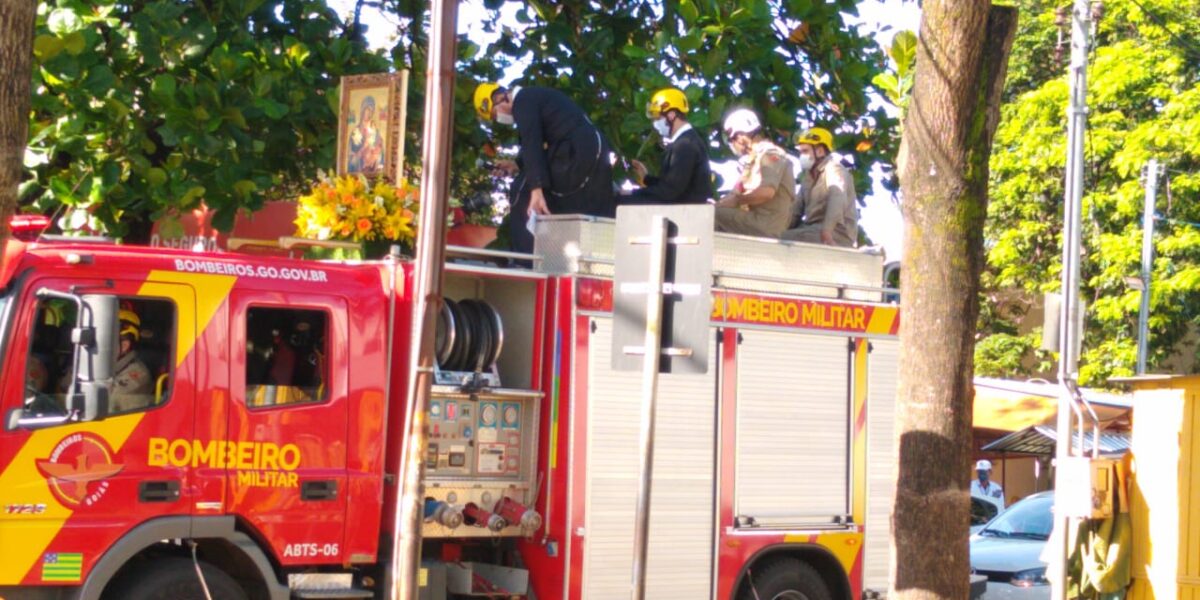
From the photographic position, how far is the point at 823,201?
41.6 ft

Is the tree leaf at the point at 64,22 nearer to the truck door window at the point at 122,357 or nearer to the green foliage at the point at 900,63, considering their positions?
the truck door window at the point at 122,357

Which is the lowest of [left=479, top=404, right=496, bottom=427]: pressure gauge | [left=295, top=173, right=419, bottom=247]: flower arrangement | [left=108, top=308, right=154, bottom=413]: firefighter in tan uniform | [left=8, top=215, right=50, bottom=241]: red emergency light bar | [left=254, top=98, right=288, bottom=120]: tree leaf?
[left=479, top=404, right=496, bottom=427]: pressure gauge

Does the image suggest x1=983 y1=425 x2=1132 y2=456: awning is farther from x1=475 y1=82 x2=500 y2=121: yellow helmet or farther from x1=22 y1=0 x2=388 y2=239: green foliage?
x1=22 y1=0 x2=388 y2=239: green foliage

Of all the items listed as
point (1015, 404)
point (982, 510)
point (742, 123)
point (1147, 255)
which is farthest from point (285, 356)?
point (1147, 255)

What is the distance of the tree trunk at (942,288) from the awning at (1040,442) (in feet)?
55.6

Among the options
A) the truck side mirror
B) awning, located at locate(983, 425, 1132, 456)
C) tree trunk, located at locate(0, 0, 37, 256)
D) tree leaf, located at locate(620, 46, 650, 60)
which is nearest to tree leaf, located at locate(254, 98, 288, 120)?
tree leaf, located at locate(620, 46, 650, 60)

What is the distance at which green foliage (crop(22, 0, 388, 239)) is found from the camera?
11.5 m

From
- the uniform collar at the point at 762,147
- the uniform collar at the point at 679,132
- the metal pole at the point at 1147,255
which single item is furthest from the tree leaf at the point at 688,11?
the metal pole at the point at 1147,255

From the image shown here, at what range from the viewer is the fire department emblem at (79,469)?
8.35 metres

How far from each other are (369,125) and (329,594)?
3.15m

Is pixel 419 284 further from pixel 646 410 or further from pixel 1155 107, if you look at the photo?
pixel 1155 107

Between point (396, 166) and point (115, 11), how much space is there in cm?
306

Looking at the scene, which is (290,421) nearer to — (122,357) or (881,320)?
(122,357)

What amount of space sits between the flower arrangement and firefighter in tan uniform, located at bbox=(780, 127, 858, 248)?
325cm
